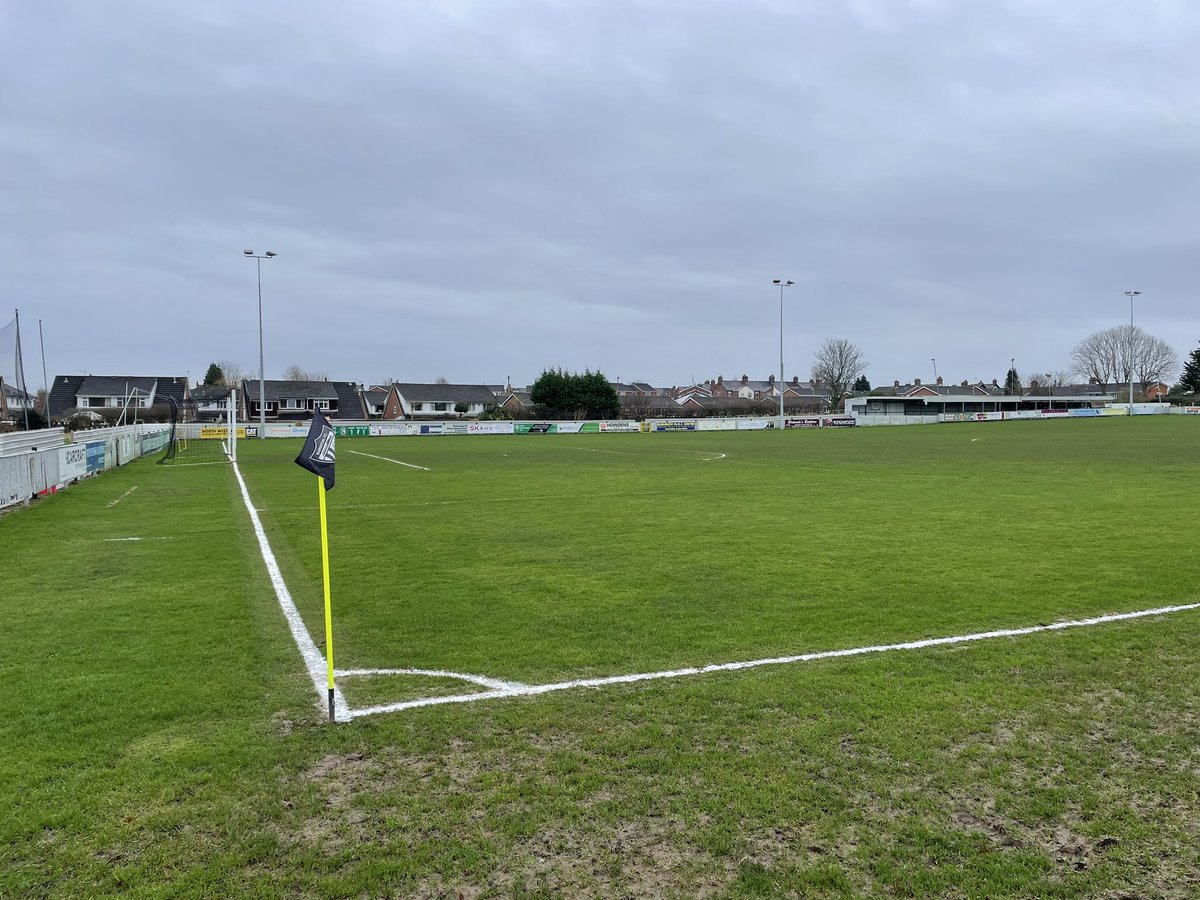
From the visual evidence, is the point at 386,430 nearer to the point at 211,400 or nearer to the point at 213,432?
the point at 213,432

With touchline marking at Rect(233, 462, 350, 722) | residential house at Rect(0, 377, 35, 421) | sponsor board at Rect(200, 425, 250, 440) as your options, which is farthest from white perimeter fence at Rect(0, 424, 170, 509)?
sponsor board at Rect(200, 425, 250, 440)

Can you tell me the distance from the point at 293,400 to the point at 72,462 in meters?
77.4

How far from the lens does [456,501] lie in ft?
65.4

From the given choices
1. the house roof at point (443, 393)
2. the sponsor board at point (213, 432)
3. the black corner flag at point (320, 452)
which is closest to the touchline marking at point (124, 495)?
the black corner flag at point (320, 452)

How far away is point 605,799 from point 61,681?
15.8 feet

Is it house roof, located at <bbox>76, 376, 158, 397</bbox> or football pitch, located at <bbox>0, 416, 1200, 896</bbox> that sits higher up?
house roof, located at <bbox>76, 376, 158, 397</bbox>

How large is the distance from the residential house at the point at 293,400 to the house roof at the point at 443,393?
22.8 ft

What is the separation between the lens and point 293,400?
9925 cm

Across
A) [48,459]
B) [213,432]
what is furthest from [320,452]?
[213,432]

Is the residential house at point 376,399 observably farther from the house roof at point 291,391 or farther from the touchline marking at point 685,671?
the touchline marking at point 685,671

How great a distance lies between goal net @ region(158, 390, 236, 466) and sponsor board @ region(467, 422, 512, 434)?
1847 centimetres

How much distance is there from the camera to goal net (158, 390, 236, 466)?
3694 cm

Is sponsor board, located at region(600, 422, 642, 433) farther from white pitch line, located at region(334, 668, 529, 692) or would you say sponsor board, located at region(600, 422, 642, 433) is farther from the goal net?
white pitch line, located at region(334, 668, 529, 692)

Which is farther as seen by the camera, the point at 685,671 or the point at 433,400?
the point at 433,400
